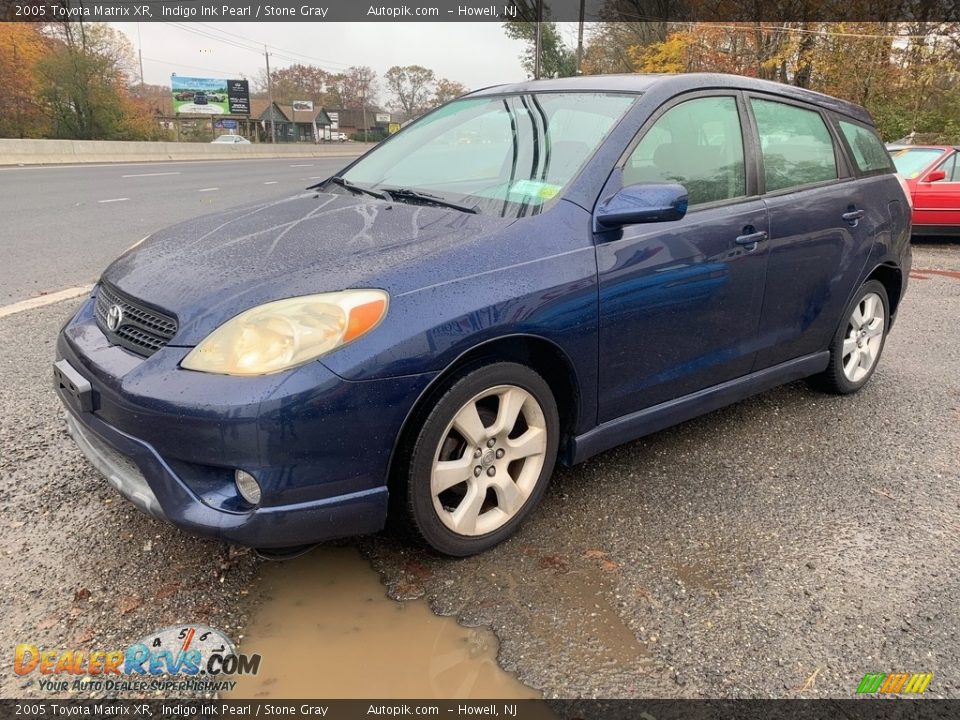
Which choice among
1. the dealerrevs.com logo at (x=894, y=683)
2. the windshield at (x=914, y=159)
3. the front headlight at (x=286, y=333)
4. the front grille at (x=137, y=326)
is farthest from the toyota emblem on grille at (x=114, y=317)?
the windshield at (x=914, y=159)

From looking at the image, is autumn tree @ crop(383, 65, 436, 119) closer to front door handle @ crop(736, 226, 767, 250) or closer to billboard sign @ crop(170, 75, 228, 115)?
billboard sign @ crop(170, 75, 228, 115)

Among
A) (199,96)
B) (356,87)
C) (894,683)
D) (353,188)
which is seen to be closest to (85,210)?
(353,188)

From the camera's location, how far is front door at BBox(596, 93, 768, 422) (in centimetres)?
272

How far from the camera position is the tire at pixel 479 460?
7.51 ft

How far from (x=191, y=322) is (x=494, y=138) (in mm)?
1689

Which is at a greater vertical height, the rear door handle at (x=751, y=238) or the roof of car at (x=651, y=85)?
the roof of car at (x=651, y=85)

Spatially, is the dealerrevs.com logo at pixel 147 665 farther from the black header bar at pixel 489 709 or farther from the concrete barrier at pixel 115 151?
the concrete barrier at pixel 115 151

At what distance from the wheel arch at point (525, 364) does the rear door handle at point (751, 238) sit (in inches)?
42.3

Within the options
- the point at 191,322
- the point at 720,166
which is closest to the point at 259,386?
the point at 191,322

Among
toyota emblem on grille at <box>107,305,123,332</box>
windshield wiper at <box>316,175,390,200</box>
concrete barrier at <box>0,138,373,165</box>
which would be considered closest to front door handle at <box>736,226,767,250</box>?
windshield wiper at <box>316,175,390,200</box>

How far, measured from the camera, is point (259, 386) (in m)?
2.02

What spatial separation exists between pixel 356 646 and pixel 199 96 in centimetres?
7102

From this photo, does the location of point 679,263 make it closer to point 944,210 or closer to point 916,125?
point 944,210

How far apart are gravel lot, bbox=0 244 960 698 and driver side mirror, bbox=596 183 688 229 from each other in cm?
116
